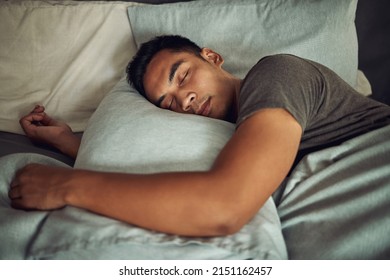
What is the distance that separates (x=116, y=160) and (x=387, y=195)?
0.48m

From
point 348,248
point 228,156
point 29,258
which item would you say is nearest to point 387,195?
point 348,248

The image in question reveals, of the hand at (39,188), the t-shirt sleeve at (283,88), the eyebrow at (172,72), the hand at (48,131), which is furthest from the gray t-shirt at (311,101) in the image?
the hand at (48,131)

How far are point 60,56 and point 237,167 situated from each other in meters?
0.81

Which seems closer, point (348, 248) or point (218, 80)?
point (348, 248)

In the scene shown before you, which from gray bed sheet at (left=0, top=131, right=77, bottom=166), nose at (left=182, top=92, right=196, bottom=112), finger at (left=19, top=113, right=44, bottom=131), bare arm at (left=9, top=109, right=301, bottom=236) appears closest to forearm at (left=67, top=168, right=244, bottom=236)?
bare arm at (left=9, top=109, right=301, bottom=236)

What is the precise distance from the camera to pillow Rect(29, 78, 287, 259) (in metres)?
0.62

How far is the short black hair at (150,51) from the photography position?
1030 mm

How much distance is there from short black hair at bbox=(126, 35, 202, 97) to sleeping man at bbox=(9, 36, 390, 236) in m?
0.11

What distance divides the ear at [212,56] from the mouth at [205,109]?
15 cm

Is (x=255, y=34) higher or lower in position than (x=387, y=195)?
higher

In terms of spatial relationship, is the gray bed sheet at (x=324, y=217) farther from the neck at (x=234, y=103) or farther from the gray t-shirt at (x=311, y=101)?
the neck at (x=234, y=103)

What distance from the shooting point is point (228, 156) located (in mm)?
637

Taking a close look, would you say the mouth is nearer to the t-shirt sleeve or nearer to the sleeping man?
the sleeping man
